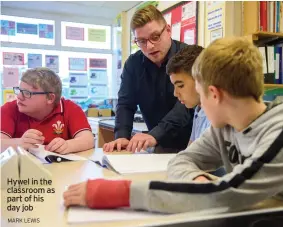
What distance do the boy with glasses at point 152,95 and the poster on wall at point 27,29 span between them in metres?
2.98

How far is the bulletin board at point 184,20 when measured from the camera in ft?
9.66

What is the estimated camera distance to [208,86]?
0.69m

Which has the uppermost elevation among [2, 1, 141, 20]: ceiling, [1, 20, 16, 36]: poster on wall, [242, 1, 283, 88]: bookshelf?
[2, 1, 141, 20]: ceiling

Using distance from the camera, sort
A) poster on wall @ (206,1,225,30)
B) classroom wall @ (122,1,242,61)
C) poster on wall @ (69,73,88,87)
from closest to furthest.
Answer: classroom wall @ (122,1,242,61) < poster on wall @ (206,1,225,30) < poster on wall @ (69,73,88,87)

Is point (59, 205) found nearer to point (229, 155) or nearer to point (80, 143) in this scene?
point (229, 155)

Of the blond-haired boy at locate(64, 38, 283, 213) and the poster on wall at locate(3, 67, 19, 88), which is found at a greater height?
the poster on wall at locate(3, 67, 19, 88)

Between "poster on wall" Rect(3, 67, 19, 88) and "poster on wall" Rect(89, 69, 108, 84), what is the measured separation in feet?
3.33

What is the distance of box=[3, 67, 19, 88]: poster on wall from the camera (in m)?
4.12

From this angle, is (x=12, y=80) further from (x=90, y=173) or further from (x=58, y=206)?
(x=58, y=206)

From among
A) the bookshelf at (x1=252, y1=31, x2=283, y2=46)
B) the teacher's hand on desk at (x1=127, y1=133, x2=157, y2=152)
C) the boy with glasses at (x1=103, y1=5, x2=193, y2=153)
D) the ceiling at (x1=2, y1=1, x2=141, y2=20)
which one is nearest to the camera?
the teacher's hand on desk at (x1=127, y1=133, x2=157, y2=152)

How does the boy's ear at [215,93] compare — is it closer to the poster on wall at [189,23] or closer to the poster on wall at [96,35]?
the poster on wall at [189,23]

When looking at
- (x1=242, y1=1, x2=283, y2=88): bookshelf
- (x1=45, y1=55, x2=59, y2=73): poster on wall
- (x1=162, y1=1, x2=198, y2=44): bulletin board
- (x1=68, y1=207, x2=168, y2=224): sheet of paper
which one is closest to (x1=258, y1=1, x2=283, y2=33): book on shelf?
(x1=242, y1=1, x2=283, y2=88): bookshelf

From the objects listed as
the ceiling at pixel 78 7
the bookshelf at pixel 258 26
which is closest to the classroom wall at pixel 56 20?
the ceiling at pixel 78 7

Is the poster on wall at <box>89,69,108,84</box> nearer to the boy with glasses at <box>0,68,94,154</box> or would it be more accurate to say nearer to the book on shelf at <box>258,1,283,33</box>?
the book on shelf at <box>258,1,283,33</box>
